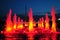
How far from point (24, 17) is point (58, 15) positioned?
958 centimetres

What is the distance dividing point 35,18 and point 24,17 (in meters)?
3.48

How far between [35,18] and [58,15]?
22.1 ft

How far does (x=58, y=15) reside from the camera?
5262cm

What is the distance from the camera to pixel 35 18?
5456cm

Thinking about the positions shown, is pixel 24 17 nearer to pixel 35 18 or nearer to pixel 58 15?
pixel 35 18

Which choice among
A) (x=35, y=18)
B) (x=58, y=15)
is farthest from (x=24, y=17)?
(x=58, y=15)

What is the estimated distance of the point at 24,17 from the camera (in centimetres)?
5312
